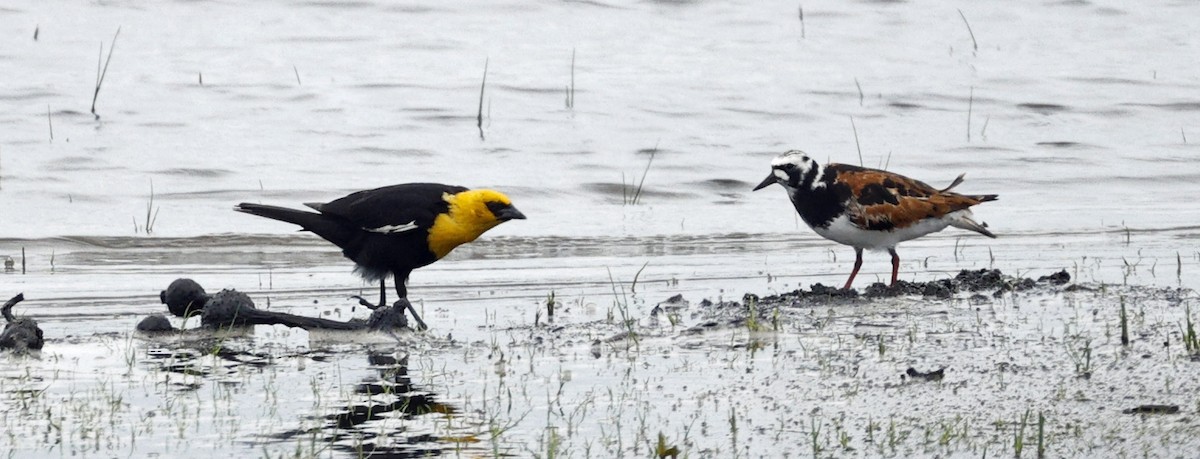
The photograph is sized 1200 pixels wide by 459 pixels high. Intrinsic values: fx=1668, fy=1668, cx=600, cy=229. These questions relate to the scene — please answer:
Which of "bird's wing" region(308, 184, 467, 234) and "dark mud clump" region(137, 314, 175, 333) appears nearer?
"dark mud clump" region(137, 314, 175, 333)

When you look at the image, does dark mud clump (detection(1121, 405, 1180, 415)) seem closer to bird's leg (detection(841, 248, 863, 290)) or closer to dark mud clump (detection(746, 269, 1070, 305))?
dark mud clump (detection(746, 269, 1070, 305))

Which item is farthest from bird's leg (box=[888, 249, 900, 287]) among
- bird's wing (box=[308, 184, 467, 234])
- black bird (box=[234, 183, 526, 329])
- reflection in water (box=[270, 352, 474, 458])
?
reflection in water (box=[270, 352, 474, 458])

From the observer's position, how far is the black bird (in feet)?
29.6

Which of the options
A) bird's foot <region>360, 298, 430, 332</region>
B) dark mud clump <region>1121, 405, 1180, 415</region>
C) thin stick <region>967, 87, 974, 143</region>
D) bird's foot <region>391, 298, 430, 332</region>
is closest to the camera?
dark mud clump <region>1121, 405, 1180, 415</region>

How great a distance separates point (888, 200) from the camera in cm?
947

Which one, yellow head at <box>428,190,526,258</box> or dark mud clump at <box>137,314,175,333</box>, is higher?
yellow head at <box>428,190,526,258</box>

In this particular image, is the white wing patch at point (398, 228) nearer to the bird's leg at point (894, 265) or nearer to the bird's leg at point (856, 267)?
the bird's leg at point (856, 267)

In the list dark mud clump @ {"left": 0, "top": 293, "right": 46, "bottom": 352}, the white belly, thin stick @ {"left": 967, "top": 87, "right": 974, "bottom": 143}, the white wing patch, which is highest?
thin stick @ {"left": 967, "top": 87, "right": 974, "bottom": 143}

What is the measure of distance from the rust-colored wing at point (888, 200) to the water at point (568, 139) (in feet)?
2.43

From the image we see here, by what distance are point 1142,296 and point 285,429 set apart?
463 centimetres

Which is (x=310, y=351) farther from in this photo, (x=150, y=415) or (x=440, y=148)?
(x=440, y=148)

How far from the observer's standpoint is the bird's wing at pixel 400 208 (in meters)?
9.01

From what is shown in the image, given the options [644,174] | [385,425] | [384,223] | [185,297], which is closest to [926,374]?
[385,425]

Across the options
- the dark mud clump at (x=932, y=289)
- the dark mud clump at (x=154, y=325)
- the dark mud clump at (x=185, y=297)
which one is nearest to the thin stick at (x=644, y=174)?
the dark mud clump at (x=932, y=289)
